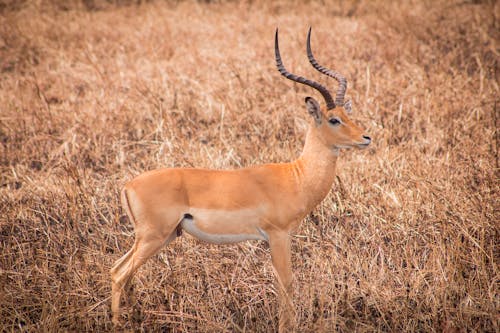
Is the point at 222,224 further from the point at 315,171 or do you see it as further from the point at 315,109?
the point at 315,109

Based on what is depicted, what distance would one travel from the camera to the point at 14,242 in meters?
5.31

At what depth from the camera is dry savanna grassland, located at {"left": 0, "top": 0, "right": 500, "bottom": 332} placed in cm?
448

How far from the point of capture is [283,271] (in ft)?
13.8

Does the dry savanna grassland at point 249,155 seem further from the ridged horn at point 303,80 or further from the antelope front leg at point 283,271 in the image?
the ridged horn at point 303,80

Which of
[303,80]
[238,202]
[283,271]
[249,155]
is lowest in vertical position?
[249,155]

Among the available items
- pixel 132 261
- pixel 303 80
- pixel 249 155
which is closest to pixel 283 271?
pixel 132 261

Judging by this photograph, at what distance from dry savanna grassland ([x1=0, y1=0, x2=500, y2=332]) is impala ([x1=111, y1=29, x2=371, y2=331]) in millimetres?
426

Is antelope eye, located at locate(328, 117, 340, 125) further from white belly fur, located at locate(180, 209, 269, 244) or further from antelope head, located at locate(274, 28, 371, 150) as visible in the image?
white belly fur, located at locate(180, 209, 269, 244)

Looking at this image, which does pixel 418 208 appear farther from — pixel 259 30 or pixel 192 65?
pixel 259 30

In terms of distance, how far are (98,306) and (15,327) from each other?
658 mm

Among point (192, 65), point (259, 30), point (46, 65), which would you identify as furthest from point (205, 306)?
point (259, 30)

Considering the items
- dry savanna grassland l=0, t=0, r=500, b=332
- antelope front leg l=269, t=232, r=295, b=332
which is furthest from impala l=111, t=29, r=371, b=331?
dry savanna grassland l=0, t=0, r=500, b=332

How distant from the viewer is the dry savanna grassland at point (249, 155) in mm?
4477

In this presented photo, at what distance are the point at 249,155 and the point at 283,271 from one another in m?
→ 2.65
